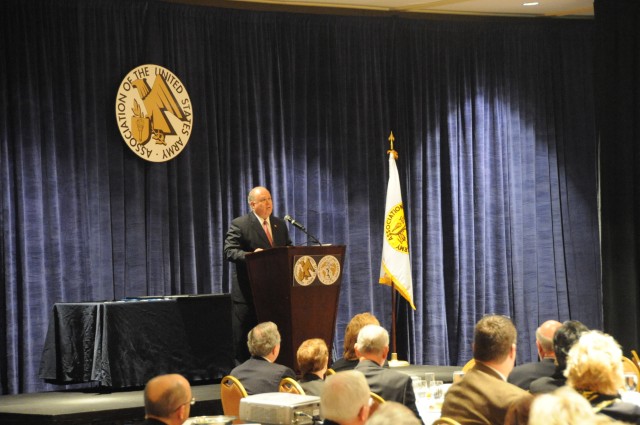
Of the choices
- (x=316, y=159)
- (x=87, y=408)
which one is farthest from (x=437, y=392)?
(x=316, y=159)

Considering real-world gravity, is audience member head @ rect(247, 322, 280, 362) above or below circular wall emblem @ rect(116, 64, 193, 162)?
below

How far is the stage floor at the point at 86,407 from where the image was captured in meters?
6.20

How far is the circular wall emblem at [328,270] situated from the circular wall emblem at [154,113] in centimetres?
240

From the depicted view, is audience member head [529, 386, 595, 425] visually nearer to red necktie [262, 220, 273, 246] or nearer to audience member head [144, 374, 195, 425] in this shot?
audience member head [144, 374, 195, 425]

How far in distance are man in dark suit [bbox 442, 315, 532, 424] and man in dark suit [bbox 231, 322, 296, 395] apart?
1528 mm

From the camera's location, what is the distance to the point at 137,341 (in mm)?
6922

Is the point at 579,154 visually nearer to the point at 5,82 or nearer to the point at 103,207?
the point at 103,207

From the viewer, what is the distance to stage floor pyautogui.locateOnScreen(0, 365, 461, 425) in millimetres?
6195

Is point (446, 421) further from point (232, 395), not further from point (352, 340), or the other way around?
point (352, 340)

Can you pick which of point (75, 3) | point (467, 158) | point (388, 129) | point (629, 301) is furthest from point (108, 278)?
point (629, 301)

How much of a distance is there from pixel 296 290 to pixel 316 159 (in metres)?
3.05

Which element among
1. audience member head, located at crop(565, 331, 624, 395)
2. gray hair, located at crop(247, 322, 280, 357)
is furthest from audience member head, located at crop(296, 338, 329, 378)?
audience member head, located at crop(565, 331, 624, 395)

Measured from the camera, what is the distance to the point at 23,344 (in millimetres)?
7871

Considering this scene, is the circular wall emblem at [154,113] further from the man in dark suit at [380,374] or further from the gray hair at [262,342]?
the man in dark suit at [380,374]
